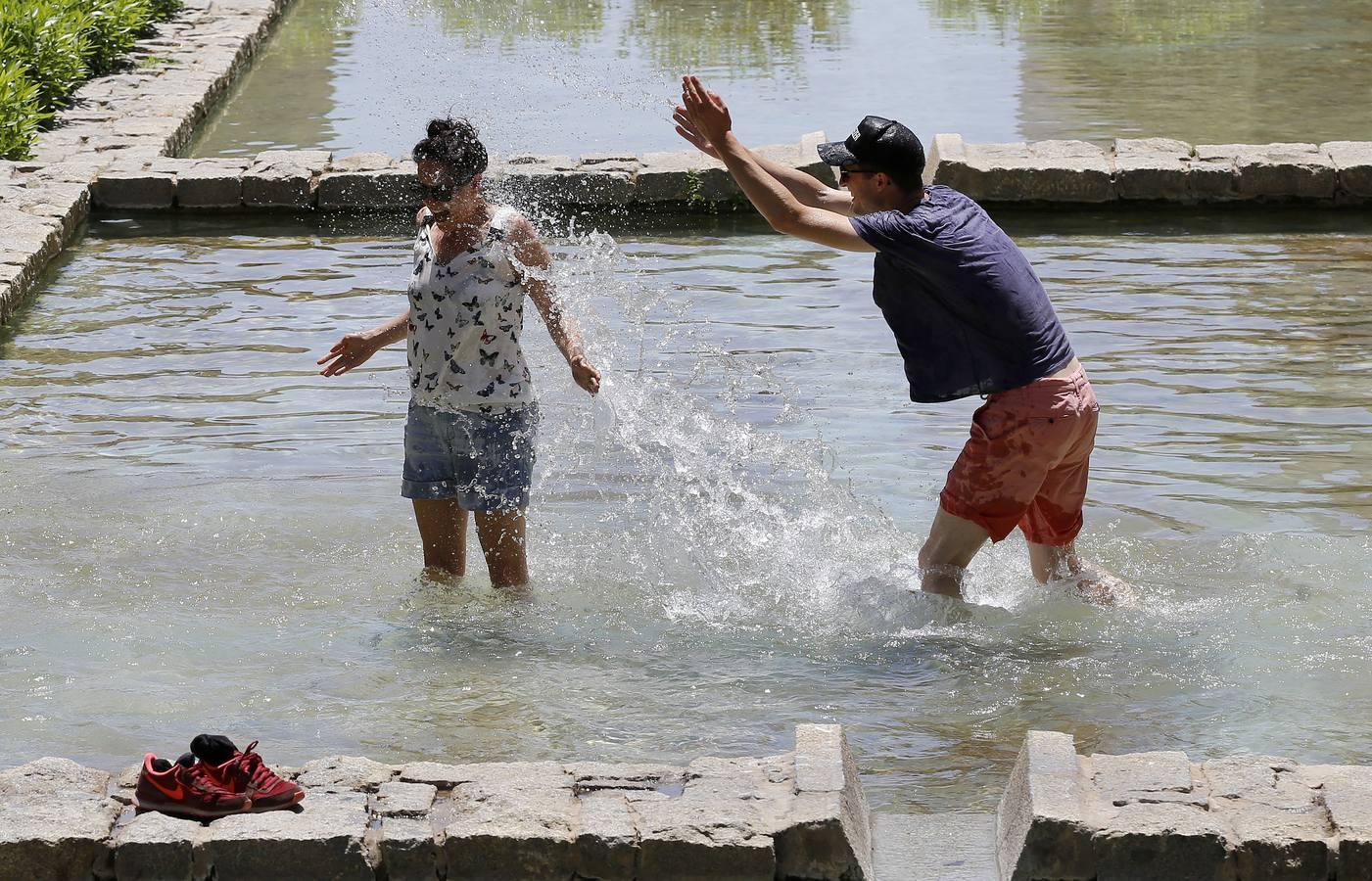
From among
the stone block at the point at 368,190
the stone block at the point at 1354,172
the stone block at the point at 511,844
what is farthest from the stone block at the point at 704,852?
the stone block at the point at 1354,172

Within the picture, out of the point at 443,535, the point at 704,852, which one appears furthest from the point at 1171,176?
the point at 704,852

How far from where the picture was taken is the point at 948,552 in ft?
17.7

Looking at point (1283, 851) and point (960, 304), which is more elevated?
point (960, 304)

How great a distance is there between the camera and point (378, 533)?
6656mm

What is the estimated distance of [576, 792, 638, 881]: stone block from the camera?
372cm

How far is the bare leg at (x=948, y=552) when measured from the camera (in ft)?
17.5

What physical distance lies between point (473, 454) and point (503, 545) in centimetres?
35

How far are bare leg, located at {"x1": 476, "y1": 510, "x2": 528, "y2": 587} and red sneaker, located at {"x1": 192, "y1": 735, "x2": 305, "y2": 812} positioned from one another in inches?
66.5

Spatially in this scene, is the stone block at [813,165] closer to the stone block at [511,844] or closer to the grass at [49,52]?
the grass at [49,52]

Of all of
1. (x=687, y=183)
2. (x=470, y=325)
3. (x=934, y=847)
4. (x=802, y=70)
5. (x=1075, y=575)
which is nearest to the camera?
(x=934, y=847)

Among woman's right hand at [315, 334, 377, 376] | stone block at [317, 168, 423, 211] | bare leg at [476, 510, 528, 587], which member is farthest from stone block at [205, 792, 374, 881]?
stone block at [317, 168, 423, 211]

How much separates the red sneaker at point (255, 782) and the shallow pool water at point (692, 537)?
966mm

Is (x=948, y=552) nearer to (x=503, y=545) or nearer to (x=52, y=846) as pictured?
(x=503, y=545)

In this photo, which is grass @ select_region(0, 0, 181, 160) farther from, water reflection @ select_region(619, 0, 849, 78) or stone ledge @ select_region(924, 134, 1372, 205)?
stone ledge @ select_region(924, 134, 1372, 205)
